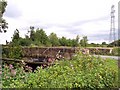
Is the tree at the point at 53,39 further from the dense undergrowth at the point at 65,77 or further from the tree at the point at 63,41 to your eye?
the dense undergrowth at the point at 65,77

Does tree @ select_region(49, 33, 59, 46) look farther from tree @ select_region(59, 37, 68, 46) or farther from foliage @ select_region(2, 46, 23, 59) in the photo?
foliage @ select_region(2, 46, 23, 59)

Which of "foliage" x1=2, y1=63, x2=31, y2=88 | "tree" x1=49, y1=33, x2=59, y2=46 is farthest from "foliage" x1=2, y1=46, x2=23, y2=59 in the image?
"tree" x1=49, y1=33, x2=59, y2=46

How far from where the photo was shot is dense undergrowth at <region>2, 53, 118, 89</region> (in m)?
5.48

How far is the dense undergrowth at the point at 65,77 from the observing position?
5.48 metres

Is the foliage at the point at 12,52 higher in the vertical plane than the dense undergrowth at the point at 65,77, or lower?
higher

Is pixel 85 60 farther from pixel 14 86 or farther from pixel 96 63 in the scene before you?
pixel 14 86

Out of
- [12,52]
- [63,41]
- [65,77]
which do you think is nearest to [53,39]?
[63,41]

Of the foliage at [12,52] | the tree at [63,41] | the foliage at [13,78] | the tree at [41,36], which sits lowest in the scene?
the foliage at [13,78]

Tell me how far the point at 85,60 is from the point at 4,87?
10.7ft

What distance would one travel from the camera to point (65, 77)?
5.96m

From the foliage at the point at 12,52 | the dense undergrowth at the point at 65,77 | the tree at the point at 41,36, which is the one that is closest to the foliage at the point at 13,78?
the dense undergrowth at the point at 65,77

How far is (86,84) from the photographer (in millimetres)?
6129

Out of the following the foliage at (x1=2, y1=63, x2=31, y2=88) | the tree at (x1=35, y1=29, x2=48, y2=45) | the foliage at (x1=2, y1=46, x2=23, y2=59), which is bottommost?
the foliage at (x1=2, y1=63, x2=31, y2=88)

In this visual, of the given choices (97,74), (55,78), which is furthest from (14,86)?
(97,74)
